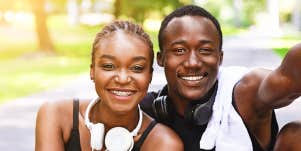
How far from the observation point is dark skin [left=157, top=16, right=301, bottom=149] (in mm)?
2682

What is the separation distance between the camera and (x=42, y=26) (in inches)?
817

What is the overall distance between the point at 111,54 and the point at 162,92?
54 centimetres

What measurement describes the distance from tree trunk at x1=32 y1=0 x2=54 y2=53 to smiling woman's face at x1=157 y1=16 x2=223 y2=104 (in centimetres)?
1774

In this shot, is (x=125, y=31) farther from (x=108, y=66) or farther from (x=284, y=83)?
(x=284, y=83)

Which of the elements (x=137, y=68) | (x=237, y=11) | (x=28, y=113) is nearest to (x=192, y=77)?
(x=137, y=68)

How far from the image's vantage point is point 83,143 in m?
2.74

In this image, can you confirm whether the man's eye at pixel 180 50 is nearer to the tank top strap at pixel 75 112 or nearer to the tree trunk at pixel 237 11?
the tank top strap at pixel 75 112

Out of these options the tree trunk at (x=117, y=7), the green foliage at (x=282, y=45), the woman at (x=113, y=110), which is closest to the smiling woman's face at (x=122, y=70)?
the woman at (x=113, y=110)

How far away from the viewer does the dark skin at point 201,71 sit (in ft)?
8.80

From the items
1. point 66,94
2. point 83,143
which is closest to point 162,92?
point 83,143

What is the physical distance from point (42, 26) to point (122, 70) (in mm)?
18493

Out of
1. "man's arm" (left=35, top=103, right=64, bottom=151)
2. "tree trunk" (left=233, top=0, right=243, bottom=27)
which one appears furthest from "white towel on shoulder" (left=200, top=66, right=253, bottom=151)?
"tree trunk" (left=233, top=0, right=243, bottom=27)

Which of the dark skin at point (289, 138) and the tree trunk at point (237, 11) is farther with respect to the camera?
the tree trunk at point (237, 11)

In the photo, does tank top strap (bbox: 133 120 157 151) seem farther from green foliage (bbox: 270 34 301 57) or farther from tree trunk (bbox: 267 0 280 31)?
tree trunk (bbox: 267 0 280 31)
